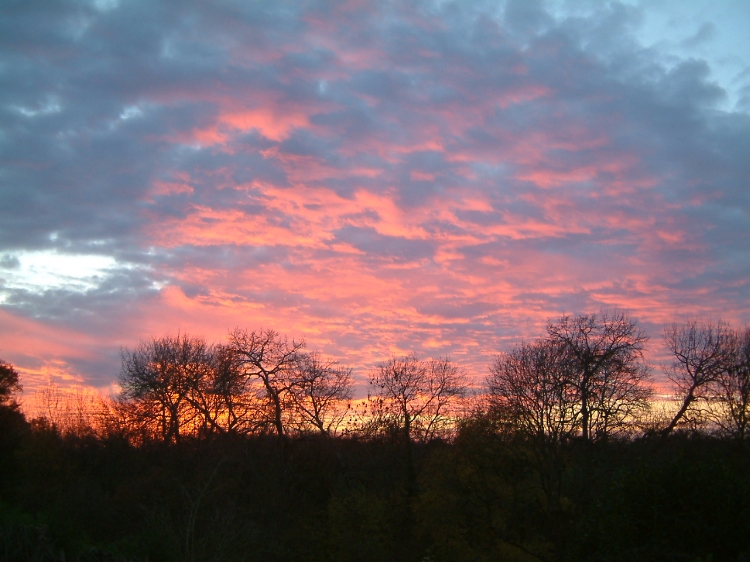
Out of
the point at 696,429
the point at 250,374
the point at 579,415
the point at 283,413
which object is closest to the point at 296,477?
the point at 283,413

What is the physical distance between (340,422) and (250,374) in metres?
9.81

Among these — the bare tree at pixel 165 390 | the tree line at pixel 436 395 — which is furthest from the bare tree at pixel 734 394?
the bare tree at pixel 165 390

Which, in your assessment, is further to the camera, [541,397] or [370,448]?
[370,448]

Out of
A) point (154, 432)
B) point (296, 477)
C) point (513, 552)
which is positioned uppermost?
point (154, 432)

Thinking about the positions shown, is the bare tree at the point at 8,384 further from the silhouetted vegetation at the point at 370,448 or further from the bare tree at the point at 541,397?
the bare tree at the point at 541,397

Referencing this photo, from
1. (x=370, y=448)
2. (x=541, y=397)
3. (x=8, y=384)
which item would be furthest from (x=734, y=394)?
(x=8, y=384)

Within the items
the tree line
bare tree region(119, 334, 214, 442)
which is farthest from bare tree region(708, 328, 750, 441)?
bare tree region(119, 334, 214, 442)

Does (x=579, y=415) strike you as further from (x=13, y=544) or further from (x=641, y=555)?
(x=13, y=544)

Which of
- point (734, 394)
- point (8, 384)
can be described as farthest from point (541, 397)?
point (8, 384)

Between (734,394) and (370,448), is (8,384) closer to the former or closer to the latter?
(370,448)

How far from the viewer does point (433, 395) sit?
206 ft

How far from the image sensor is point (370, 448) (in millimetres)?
56938

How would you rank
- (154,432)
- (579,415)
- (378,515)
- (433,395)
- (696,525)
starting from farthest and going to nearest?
1. (433,395)
2. (154,432)
3. (378,515)
4. (579,415)
5. (696,525)

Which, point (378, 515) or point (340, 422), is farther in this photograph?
point (340, 422)
